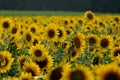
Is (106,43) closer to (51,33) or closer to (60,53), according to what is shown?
(60,53)

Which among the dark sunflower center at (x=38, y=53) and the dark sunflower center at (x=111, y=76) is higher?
the dark sunflower center at (x=111, y=76)

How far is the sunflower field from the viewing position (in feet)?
8.22

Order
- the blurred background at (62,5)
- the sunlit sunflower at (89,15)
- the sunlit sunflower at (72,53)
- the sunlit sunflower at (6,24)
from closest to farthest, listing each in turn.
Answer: the sunlit sunflower at (72,53) < the sunlit sunflower at (6,24) < the sunlit sunflower at (89,15) < the blurred background at (62,5)

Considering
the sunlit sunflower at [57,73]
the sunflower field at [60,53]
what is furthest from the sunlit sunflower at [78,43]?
the sunlit sunflower at [57,73]

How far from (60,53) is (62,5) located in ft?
185

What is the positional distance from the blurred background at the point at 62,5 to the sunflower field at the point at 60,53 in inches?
1905

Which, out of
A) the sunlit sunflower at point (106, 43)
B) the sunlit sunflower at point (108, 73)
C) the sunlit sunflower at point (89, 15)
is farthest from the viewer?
the sunlit sunflower at point (89, 15)

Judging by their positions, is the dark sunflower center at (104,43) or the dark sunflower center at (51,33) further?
the dark sunflower center at (51,33)

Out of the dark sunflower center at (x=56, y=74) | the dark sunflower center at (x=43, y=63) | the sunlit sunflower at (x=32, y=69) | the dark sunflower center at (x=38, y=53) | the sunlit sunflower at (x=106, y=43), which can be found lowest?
the sunlit sunflower at (x=106, y=43)

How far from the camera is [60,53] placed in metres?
5.64

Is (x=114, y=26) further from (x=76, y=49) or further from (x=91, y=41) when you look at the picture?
(x=76, y=49)

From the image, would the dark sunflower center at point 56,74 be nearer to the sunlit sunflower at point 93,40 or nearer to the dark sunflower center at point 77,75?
the dark sunflower center at point 77,75

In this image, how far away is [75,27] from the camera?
9.73 meters

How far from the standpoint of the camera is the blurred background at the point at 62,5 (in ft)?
192
